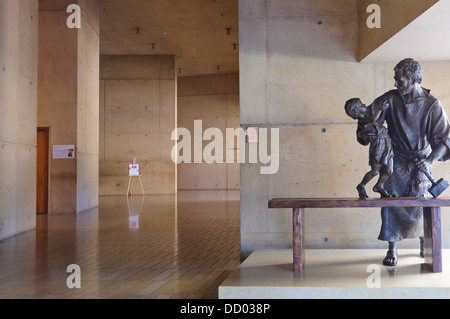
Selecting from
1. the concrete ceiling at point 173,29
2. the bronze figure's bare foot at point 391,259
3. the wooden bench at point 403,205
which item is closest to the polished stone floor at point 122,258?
the wooden bench at point 403,205

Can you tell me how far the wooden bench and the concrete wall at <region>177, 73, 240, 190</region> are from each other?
18.9 m

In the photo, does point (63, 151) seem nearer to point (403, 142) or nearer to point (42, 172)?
point (42, 172)

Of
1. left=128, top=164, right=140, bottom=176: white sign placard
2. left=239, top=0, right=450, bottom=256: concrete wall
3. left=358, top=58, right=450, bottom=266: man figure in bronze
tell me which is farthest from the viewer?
left=128, top=164, right=140, bottom=176: white sign placard

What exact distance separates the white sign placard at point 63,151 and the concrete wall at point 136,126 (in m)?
7.27

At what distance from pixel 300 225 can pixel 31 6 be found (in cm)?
658

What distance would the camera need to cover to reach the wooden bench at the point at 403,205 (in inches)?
149

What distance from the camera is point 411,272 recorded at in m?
3.89

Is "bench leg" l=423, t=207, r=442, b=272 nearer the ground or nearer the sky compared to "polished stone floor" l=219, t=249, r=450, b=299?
nearer the sky

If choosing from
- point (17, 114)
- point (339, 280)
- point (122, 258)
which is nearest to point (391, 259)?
point (339, 280)

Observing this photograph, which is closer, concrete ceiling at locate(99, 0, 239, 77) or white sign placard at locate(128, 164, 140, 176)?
concrete ceiling at locate(99, 0, 239, 77)

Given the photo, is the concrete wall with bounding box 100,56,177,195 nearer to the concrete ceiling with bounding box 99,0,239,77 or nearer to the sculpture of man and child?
the concrete ceiling with bounding box 99,0,239,77

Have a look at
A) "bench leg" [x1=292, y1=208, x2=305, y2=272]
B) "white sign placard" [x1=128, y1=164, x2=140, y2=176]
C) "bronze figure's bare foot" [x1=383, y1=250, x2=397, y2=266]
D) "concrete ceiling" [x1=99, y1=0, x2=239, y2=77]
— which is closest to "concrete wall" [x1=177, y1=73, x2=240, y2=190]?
"concrete ceiling" [x1=99, y1=0, x2=239, y2=77]

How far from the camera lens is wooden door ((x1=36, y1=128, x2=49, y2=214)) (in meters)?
11.0

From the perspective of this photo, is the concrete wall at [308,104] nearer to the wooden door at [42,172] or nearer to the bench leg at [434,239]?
the bench leg at [434,239]
